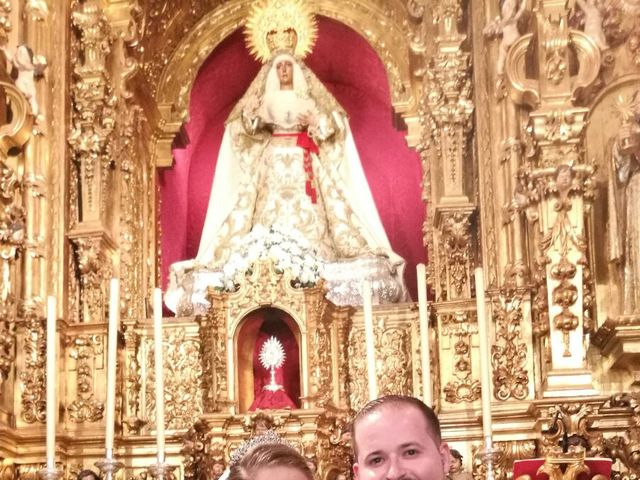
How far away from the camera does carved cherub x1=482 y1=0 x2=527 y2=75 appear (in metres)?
8.17

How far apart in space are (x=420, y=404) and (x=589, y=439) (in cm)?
437

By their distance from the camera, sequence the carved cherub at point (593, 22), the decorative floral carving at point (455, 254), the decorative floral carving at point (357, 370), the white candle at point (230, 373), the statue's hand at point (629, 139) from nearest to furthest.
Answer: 1. the statue's hand at point (629, 139)
2. the white candle at point (230, 373)
3. the carved cherub at point (593, 22)
4. the decorative floral carving at point (357, 370)
5. the decorative floral carving at point (455, 254)

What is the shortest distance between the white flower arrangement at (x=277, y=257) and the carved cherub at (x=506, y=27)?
5.80 feet

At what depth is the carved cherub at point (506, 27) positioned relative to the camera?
26.8 feet

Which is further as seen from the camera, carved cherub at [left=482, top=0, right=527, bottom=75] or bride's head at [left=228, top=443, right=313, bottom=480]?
carved cherub at [left=482, top=0, right=527, bottom=75]

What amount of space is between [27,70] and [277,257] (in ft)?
6.99

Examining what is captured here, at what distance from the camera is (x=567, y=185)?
293 inches

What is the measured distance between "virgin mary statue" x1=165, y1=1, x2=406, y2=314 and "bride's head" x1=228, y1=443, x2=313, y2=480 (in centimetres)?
568

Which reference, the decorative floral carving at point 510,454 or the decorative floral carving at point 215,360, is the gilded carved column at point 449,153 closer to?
the decorative floral carving at point 510,454

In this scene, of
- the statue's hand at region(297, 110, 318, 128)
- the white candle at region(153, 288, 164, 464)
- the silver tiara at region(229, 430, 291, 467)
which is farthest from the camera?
the statue's hand at region(297, 110, 318, 128)

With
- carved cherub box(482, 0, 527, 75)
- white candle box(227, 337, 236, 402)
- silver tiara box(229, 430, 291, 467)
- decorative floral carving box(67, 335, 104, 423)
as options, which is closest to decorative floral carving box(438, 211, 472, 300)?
carved cherub box(482, 0, 527, 75)

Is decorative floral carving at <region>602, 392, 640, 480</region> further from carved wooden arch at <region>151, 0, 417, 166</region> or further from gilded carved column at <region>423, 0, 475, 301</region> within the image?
carved wooden arch at <region>151, 0, 417, 166</region>

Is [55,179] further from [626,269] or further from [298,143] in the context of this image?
[626,269]

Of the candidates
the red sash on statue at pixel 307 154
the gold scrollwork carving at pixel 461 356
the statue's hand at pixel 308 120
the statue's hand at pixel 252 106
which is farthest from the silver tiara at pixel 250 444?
the statue's hand at pixel 252 106
